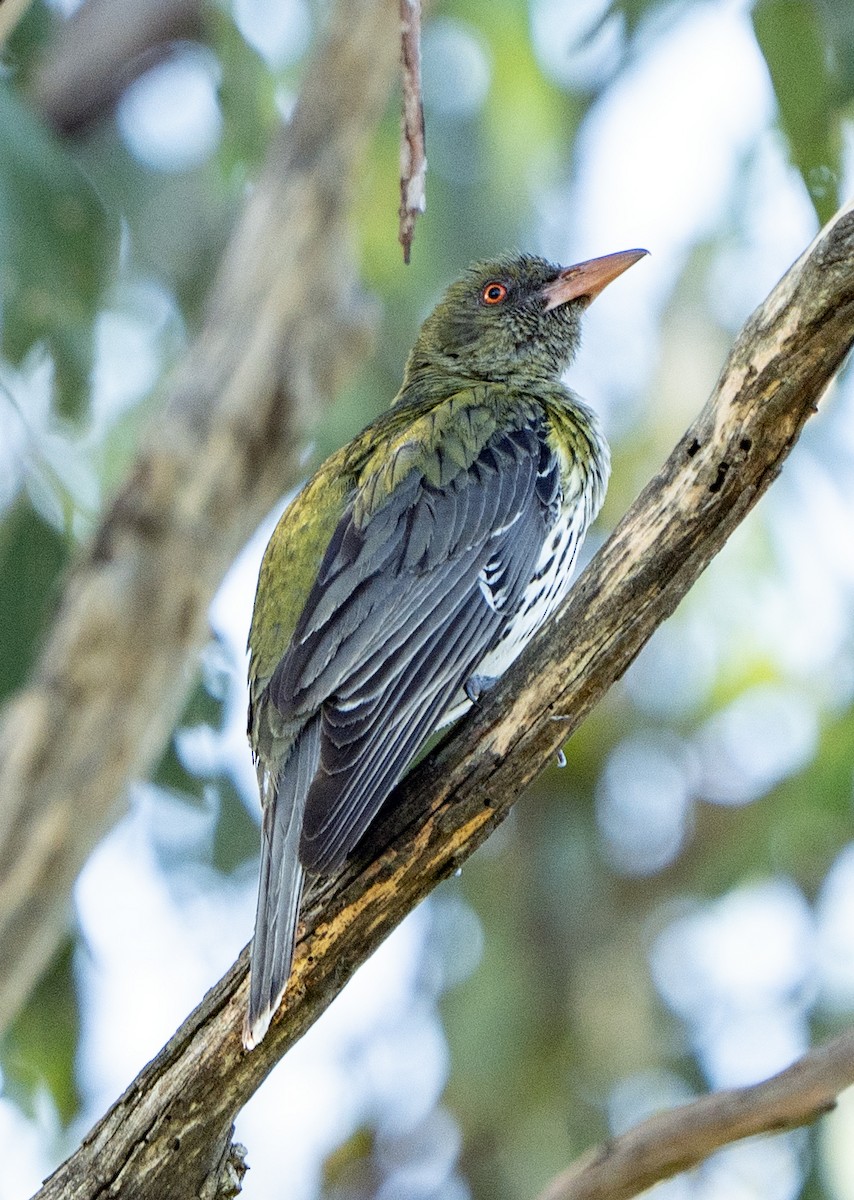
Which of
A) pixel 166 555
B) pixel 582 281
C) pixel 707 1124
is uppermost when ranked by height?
pixel 166 555

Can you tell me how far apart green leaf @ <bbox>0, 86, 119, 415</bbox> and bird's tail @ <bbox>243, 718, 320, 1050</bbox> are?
9.27 feet

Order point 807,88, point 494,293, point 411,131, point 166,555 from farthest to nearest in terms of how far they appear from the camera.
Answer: point 166,555 → point 494,293 → point 807,88 → point 411,131

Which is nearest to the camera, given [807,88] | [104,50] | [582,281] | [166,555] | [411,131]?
[411,131]

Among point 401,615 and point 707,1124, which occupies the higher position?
point 401,615

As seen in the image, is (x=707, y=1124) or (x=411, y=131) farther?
(x=707, y=1124)

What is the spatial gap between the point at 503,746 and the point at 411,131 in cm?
142

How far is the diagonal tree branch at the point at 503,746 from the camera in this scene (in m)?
3.77

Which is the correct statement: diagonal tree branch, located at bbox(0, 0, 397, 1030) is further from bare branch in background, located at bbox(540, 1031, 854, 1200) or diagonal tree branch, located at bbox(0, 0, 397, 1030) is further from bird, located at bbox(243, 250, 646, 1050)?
bare branch in background, located at bbox(540, 1031, 854, 1200)

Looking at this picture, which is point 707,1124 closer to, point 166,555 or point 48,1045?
point 166,555

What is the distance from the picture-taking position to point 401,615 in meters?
4.73

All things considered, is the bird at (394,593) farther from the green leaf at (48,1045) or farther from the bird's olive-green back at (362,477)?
the green leaf at (48,1045)

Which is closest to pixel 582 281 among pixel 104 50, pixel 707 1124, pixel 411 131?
pixel 411 131

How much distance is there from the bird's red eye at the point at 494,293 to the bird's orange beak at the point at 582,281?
159 millimetres

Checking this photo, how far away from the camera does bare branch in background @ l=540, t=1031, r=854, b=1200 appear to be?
3885 millimetres
